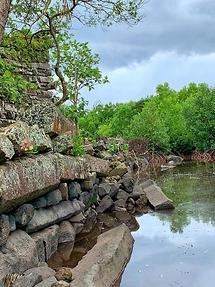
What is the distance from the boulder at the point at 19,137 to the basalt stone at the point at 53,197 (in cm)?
144

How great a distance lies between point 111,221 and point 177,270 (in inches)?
160

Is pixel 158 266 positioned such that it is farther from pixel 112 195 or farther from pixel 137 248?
pixel 112 195

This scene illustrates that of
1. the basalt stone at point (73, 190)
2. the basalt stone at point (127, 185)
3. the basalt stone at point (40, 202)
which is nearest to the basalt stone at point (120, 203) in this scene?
the basalt stone at point (127, 185)

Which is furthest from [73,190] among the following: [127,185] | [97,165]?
[127,185]

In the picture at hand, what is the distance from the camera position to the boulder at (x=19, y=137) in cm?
656

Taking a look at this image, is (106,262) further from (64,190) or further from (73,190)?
(73,190)

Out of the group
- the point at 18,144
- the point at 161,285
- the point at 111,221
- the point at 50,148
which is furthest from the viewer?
the point at 111,221

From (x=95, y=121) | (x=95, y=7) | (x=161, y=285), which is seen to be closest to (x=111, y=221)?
(x=161, y=285)

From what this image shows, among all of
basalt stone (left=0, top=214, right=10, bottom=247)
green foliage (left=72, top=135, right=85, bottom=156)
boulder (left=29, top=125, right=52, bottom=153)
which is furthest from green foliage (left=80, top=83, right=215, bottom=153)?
basalt stone (left=0, top=214, right=10, bottom=247)

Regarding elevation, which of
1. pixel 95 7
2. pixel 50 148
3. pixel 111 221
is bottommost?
pixel 111 221

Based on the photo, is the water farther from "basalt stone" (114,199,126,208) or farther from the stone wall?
the stone wall

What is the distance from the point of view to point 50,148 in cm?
865

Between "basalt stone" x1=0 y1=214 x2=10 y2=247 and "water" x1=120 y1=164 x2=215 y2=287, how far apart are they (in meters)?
1.79

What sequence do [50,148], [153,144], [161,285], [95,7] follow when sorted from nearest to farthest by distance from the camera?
[161,285]
[50,148]
[95,7]
[153,144]
